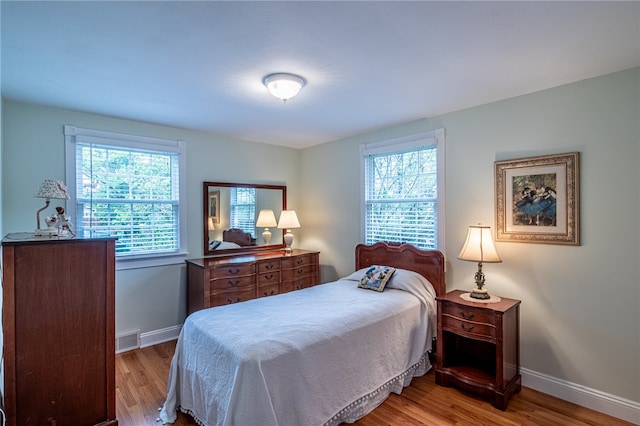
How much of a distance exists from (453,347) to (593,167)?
1.85 meters

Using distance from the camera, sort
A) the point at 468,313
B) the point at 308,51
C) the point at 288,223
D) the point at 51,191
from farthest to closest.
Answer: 1. the point at 288,223
2. the point at 468,313
3. the point at 51,191
4. the point at 308,51

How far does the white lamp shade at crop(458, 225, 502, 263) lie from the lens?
265cm

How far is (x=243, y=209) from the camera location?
14.3ft

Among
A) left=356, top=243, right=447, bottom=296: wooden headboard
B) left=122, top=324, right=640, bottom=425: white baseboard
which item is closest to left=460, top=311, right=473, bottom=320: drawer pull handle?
left=356, top=243, right=447, bottom=296: wooden headboard

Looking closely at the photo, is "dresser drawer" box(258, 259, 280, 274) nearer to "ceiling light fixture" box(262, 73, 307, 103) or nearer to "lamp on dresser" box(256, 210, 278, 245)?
"lamp on dresser" box(256, 210, 278, 245)

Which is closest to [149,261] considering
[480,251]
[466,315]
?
[466,315]

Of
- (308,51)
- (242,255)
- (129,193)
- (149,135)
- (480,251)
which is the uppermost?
(308,51)

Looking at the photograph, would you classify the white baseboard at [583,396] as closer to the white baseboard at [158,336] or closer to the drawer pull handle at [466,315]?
the drawer pull handle at [466,315]

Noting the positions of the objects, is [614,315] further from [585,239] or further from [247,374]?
[247,374]

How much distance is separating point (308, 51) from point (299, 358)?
1.89m

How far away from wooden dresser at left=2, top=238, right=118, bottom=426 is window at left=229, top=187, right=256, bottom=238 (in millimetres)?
2252

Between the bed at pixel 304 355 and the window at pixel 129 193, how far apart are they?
5.15ft

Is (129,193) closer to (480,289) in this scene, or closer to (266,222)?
(266,222)

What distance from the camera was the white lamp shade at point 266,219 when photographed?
4.50 metres
